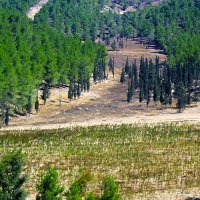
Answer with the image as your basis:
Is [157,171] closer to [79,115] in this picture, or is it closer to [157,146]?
[157,146]

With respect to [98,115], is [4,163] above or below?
above

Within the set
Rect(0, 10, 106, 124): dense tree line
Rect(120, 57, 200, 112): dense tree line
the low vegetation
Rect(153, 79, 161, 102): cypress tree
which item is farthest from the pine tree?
Rect(153, 79, 161, 102): cypress tree

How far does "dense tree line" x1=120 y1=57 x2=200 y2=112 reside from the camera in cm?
11244

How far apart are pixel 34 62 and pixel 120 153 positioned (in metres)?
53.2

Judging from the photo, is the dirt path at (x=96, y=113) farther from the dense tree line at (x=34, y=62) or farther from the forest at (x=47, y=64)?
the dense tree line at (x=34, y=62)

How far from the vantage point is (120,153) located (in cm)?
6762

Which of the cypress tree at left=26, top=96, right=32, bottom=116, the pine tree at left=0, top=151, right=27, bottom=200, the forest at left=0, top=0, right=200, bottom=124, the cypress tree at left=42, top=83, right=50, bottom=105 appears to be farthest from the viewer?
the cypress tree at left=42, top=83, right=50, bottom=105

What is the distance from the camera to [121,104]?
399ft

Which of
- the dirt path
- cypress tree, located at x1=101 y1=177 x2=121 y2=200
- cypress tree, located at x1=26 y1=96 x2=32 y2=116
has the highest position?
cypress tree, located at x1=101 y1=177 x2=121 y2=200

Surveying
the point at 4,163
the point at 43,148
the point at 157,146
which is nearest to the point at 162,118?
the point at 157,146

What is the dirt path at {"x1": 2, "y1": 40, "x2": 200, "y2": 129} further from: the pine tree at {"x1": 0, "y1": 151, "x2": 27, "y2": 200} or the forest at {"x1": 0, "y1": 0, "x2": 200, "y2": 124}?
the pine tree at {"x1": 0, "y1": 151, "x2": 27, "y2": 200}

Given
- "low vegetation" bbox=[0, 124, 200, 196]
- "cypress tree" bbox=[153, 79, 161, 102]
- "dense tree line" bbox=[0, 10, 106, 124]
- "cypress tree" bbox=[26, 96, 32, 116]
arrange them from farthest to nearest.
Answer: "cypress tree" bbox=[153, 79, 161, 102] → "cypress tree" bbox=[26, 96, 32, 116] → "dense tree line" bbox=[0, 10, 106, 124] → "low vegetation" bbox=[0, 124, 200, 196]

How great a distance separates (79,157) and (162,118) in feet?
107

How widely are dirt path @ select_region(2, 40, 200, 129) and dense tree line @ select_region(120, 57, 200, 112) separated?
2.10 meters
